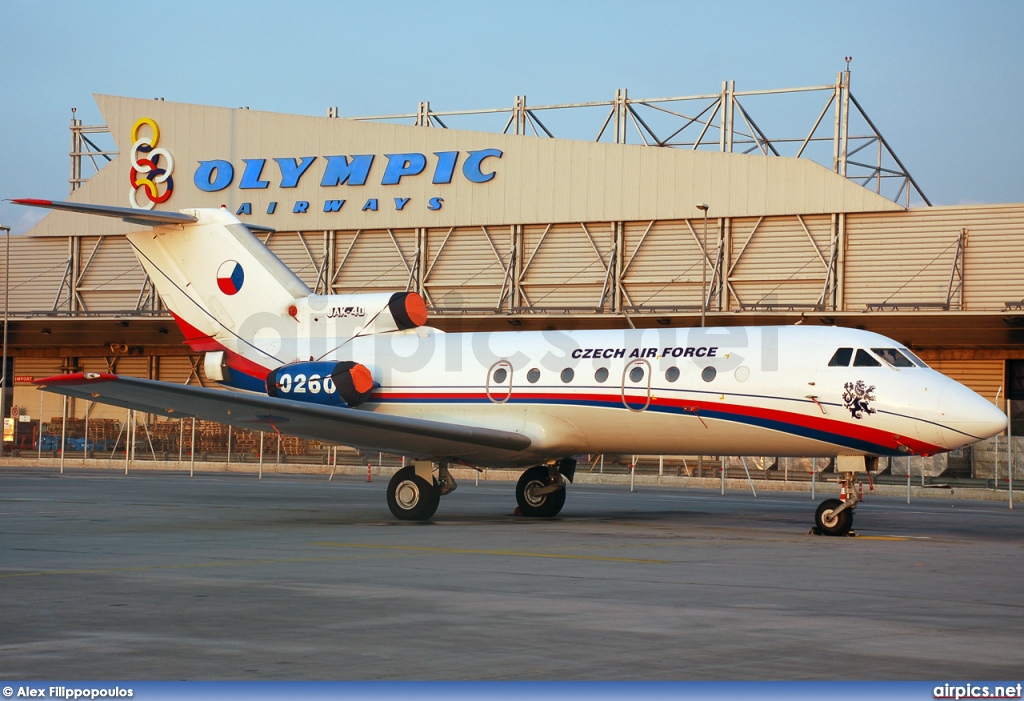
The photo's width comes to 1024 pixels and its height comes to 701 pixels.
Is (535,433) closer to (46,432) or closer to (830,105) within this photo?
(830,105)

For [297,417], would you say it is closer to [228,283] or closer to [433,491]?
[433,491]

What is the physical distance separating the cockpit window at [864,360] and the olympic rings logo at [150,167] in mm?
45600

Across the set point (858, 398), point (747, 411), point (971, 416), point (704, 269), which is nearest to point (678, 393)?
point (747, 411)

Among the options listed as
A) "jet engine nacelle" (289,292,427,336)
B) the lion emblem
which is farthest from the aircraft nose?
"jet engine nacelle" (289,292,427,336)

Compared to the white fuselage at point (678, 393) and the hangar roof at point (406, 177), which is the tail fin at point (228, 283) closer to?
the white fuselage at point (678, 393)

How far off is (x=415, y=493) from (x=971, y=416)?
9.46m

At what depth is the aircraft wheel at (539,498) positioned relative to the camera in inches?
900

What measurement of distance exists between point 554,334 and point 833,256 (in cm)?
2707

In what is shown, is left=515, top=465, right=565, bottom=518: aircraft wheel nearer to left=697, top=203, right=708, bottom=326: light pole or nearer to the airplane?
the airplane

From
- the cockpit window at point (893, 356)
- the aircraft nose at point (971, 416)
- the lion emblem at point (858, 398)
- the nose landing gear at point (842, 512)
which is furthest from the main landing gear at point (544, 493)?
the aircraft nose at point (971, 416)

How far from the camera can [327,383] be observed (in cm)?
2272

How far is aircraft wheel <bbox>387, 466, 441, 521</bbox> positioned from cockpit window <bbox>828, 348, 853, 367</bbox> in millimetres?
7279

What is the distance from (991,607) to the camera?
426 inches

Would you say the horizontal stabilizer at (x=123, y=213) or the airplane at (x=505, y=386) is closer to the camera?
the airplane at (x=505, y=386)
